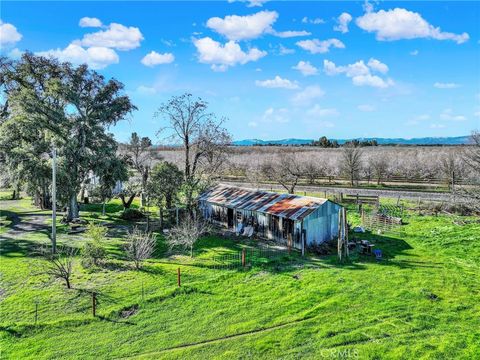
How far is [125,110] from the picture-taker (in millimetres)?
39031

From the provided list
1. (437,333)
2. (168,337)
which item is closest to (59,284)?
(168,337)

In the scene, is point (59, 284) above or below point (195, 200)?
below

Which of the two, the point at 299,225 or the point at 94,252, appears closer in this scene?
the point at 94,252

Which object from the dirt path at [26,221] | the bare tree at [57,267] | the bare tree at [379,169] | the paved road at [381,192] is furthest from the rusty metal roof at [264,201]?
the bare tree at [379,169]

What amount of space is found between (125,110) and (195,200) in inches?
487

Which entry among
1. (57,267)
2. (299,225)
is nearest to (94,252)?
(57,267)

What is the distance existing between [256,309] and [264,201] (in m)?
14.6

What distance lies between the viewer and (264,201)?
102ft

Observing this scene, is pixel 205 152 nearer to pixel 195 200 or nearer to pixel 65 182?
pixel 195 200

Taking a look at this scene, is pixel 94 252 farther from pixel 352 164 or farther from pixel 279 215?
pixel 352 164

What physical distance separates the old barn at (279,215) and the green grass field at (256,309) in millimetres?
2602

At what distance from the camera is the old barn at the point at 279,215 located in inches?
1036

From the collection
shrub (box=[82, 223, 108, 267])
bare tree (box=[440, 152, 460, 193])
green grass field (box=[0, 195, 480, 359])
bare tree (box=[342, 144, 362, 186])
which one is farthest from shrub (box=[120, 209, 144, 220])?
bare tree (box=[440, 152, 460, 193])

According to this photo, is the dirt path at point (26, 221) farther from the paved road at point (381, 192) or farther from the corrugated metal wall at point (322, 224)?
the paved road at point (381, 192)
